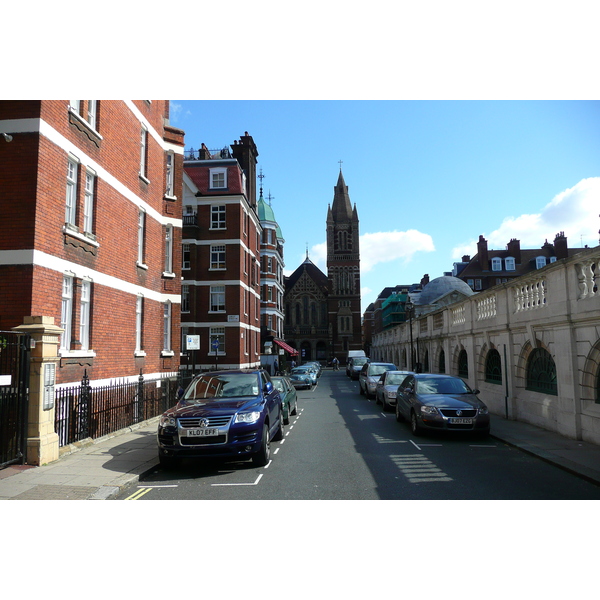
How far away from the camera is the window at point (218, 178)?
3278cm

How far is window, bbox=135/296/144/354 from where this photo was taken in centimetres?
1691

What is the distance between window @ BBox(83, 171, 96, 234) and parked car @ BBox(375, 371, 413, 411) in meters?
11.0

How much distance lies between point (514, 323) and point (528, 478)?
23.0 ft

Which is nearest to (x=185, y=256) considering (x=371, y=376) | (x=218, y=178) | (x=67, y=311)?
(x=218, y=178)

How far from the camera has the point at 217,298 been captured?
3194 cm

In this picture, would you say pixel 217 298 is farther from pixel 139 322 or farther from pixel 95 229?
pixel 95 229

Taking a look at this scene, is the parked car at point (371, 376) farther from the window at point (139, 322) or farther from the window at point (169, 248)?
the window at point (139, 322)

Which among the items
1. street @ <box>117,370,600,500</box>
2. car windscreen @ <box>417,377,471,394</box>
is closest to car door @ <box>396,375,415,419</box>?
car windscreen @ <box>417,377,471,394</box>

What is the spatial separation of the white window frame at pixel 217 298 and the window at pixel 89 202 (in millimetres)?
18443

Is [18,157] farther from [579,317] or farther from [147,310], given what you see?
[579,317]

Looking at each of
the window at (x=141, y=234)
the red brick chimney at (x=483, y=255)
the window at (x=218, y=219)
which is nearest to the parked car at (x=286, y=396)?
the window at (x=141, y=234)

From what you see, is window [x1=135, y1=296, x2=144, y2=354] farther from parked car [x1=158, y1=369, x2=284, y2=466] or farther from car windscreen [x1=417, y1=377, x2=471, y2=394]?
Answer: car windscreen [x1=417, y1=377, x2=471, y2=394]

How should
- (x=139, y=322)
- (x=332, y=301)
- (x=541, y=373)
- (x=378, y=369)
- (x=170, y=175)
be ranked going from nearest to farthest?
(x=541, y=373) → (x=139, y=322) → (x=170, y=175) → (x=378, y=369) → (x=332, y=301)

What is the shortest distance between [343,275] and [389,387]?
239 ft
